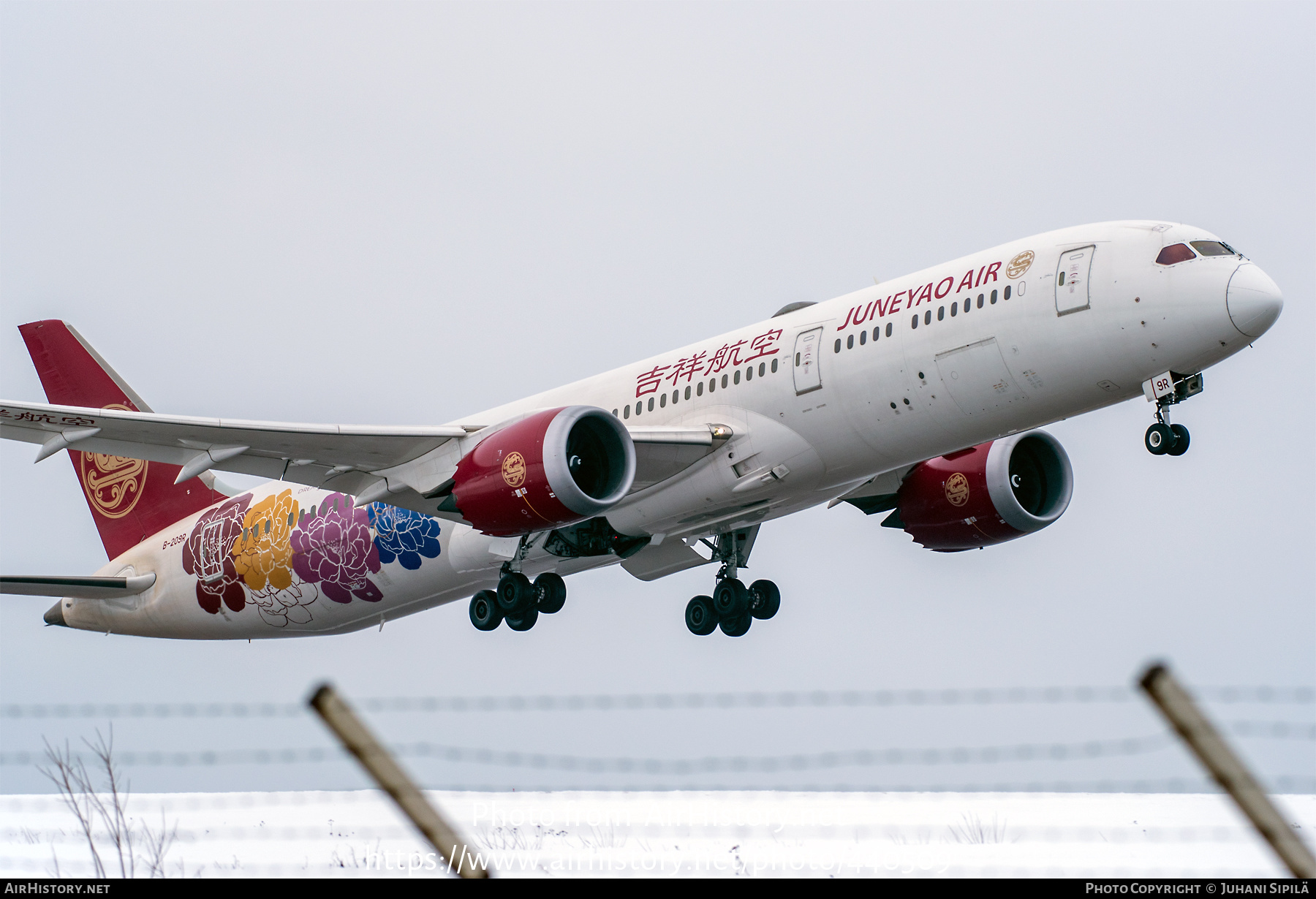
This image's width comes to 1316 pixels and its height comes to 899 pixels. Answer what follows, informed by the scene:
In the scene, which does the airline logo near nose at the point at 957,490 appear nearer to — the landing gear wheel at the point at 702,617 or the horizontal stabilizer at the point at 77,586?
the landing gear wheel at the point at 702,617

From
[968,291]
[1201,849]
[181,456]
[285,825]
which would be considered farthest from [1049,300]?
[181,456]

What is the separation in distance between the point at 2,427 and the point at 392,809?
61.5ft

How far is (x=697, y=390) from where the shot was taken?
990 inches

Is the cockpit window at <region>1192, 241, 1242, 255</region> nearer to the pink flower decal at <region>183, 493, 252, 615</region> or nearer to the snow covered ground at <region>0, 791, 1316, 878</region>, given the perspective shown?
the snow covered ground at <region>0, 791, 1316, 878</region>

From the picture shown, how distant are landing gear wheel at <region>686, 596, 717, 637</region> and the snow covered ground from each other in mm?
8985

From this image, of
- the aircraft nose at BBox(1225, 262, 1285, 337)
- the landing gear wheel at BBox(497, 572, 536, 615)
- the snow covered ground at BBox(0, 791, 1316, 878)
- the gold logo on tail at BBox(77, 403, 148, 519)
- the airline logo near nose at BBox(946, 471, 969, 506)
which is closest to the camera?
the snow covered ground at BBox(0, 791, 1316, 878)

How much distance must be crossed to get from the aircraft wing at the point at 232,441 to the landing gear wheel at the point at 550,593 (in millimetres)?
3454

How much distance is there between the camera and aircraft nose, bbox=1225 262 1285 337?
65.9 feet

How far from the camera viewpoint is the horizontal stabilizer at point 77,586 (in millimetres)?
28906

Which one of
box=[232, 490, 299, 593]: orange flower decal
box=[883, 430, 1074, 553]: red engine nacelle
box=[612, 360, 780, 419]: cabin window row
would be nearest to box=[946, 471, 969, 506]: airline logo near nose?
box=[883, 430, 1074, 553]: red engine nacelle

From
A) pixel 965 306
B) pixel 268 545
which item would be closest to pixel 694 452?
pixel 965 306

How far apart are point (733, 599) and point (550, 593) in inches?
149

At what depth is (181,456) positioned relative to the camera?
Result: 24969mm

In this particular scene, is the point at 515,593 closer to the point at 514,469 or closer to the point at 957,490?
the point at 514,469
